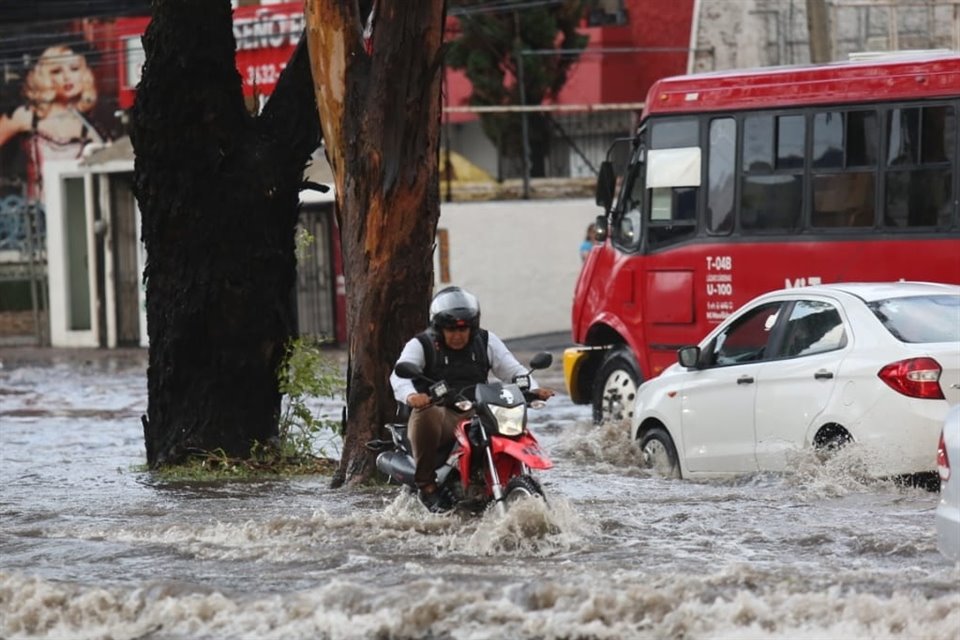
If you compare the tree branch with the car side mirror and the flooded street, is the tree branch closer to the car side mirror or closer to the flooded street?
the flooded street

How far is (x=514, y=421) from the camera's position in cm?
1054

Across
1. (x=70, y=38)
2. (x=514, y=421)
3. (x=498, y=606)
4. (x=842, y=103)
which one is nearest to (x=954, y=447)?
(x=498, y=606)

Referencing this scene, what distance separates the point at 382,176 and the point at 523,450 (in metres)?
3.82

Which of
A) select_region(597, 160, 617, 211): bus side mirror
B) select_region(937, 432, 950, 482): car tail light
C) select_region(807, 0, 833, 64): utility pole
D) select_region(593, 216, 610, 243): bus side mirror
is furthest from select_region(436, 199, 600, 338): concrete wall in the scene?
select_region(937, 432, 950, 482): car tail light

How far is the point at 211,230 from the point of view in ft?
49.7

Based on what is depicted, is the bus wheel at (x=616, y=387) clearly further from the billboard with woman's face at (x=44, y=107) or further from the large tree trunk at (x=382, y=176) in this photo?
the billboard with woman's face at (x=44, y=107)

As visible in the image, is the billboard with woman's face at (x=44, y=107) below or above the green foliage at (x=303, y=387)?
above

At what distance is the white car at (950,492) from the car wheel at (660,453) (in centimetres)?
580

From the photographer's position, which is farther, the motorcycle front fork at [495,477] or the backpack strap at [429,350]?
the backpack strap at [429,350]

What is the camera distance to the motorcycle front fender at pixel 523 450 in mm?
10320

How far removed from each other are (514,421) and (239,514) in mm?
2648

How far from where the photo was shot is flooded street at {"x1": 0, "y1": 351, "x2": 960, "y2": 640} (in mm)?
8289

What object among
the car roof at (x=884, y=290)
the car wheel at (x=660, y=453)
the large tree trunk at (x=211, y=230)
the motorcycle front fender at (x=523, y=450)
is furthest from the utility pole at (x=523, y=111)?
the motorcycle front fender at (x=523, y=450)

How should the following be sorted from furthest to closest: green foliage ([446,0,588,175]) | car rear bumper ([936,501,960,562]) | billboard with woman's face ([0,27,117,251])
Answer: billboard with woman's face ([0,27,117,251]) < green foliage ([446,0,588,175]) < car rear bumper ([936,501,960,562])
